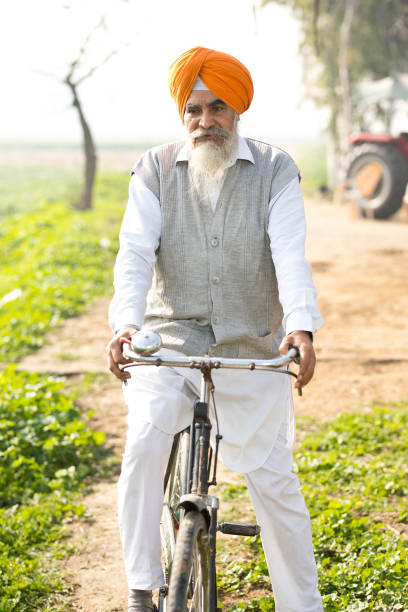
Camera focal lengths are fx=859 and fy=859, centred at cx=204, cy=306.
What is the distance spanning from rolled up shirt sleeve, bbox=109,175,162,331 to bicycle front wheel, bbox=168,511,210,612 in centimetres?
74

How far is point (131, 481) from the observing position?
2854 mm

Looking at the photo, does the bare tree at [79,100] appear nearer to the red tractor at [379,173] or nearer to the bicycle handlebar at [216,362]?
the red tractor at [379,173]

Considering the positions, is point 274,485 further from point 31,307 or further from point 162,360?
point 31,307

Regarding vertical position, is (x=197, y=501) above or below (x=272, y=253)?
below

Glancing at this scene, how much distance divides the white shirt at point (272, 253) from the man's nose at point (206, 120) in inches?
4.9

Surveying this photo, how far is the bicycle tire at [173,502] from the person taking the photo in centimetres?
290

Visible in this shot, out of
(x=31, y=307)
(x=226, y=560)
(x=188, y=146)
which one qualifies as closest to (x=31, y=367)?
(x=31, y=307)

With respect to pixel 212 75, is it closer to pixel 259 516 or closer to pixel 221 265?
pixel 221 265

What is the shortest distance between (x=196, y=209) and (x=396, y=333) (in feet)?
18.3

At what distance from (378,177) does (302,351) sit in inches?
568

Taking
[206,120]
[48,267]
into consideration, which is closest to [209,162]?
[206,120]

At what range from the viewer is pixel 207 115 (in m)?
3.19

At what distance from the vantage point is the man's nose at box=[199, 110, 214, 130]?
317 centimetres

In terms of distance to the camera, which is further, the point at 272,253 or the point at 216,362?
the point at 272,253
